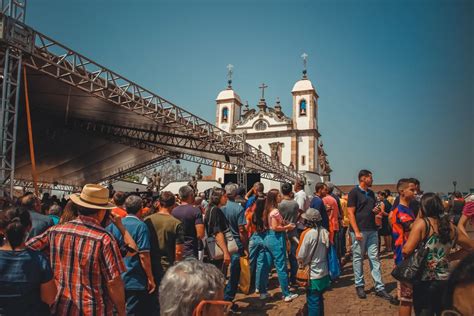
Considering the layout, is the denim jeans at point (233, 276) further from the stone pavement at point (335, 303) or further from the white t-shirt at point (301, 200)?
the white t-shirt at point (301, 200)

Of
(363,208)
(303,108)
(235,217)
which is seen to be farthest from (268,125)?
(235,217)

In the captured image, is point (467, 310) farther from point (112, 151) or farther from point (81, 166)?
point (81, 166)

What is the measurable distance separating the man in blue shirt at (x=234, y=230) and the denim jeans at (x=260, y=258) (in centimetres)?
52

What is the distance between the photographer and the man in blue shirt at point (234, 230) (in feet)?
16.9

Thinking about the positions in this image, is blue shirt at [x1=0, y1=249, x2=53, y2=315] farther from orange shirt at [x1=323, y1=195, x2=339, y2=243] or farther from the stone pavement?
orange shirt at [x1=323, y1=195, x2=339, y2=243]

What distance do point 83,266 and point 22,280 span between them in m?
0.38

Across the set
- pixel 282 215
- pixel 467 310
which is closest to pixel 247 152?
pixel 282 215

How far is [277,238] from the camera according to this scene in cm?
554

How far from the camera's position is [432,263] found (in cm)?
314

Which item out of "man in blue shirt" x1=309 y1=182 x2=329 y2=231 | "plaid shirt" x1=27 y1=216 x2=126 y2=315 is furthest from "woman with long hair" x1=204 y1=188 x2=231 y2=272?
"plaid shirt" x1=27 y1=216 x2=126 y2=315

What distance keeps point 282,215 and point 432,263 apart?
2725 mm

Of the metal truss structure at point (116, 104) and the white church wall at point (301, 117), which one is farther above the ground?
the white church wall at point (301, 117)

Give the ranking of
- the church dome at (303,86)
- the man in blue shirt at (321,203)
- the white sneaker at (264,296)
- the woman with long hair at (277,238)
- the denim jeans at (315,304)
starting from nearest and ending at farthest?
the denim jeans at (315,304) < the woman with long hair at (277,238) < the white sneaker at (264,296) < the man in blue shirt at (321,203) < the church dome at (303,86)

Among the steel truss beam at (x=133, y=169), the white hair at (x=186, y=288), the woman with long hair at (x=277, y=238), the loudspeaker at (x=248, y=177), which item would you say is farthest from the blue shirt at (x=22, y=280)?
the steel truss beam at (x=133, y=169)
